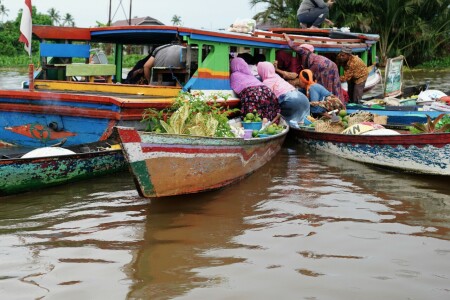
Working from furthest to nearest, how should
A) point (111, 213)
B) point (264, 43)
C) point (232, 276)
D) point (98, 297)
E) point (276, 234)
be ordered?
1. point (264, 43)
2. point (111, 213)
3. point (276, 234)
4. point (232, 276)
5. point (98, 297)

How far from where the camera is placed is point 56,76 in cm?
833

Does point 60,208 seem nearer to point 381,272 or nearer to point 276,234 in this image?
point 276,234

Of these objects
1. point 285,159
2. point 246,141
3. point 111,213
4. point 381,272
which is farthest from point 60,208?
point 285,159

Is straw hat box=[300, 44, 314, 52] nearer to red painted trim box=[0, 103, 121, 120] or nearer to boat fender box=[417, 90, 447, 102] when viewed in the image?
boat fender box=[417, 90, 447, 102]

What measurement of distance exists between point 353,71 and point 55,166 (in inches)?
245

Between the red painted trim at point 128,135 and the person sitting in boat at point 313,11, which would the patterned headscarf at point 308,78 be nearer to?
the person sitting in boat at point 313,11

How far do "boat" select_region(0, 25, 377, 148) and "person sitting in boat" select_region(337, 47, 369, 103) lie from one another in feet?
5.36

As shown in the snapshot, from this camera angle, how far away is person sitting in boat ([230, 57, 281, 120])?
7496mm

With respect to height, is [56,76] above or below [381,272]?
above

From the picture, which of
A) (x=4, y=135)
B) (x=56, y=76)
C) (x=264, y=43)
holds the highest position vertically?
(x=264, y=43)

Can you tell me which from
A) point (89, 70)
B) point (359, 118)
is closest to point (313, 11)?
point (359, 118)

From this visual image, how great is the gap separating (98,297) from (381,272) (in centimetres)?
173

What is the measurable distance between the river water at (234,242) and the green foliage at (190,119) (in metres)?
0.61

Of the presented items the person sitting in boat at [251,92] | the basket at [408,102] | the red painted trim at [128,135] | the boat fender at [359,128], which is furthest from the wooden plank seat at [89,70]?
the basket at [408,102]
